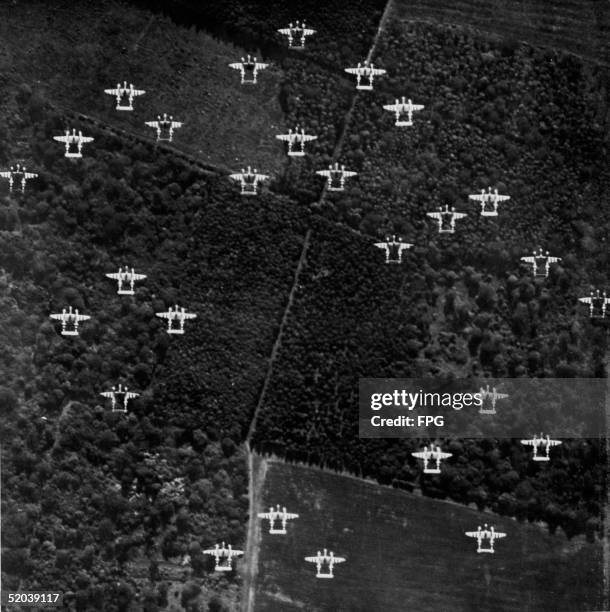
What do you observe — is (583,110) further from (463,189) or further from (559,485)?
(559,485)

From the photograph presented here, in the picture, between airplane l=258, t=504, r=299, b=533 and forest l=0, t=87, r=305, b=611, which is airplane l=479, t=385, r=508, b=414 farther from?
forest l=0, t=87, r=305, b=611

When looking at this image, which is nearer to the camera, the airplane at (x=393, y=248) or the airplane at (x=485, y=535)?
the airplane at (x=485, y=535)

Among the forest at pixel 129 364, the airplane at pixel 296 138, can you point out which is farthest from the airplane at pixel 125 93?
the airplane at pixel 296 138

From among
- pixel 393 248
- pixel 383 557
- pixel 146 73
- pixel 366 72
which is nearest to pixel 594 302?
pixel 393 248

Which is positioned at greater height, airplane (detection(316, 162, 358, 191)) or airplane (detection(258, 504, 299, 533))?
airplane (detection(316, 162, 358, 191))

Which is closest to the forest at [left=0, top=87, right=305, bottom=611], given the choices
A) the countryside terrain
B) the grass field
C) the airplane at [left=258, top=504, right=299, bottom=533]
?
the countryside terrain

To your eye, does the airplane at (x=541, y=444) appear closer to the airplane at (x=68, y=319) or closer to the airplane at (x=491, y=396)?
the airplane at (x=491, y=396)

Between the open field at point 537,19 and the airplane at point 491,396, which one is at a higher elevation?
the open field at point 537,19

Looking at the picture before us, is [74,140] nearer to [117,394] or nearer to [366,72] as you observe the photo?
[117,394]
